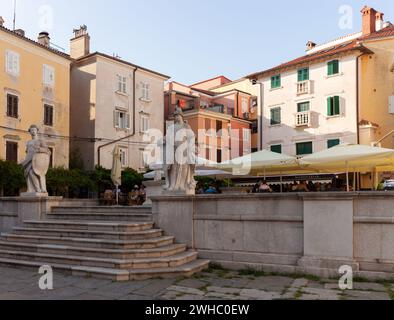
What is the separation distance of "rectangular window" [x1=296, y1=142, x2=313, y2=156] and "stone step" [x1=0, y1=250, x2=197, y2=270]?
78.7 ft

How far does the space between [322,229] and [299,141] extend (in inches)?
966

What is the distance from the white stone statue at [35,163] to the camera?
1184cm

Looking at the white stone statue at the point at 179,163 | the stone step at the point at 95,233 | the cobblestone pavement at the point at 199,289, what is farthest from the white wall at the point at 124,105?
the cobblestone pavement at the point at 199,289

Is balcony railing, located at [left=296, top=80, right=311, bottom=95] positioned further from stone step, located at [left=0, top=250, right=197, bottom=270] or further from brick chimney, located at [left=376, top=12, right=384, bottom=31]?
stone step, located at [left=0, top=250, right=197, bottom=270]

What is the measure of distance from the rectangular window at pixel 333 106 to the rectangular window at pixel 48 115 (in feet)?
65.9

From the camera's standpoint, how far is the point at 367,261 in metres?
8.14

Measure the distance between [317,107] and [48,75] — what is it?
1982cm

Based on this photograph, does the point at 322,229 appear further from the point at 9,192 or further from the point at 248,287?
the point at 9,192

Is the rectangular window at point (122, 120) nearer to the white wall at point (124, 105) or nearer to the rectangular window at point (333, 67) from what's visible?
the white wall at point (124, 105)

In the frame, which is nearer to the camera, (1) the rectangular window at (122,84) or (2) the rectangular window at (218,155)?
(1) the rectangular window at (122,84)

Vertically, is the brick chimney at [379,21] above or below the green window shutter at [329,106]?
above

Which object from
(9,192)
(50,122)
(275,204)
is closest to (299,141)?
(50,122)

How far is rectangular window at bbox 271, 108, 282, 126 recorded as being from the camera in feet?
111

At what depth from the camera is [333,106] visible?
30.5 meters
